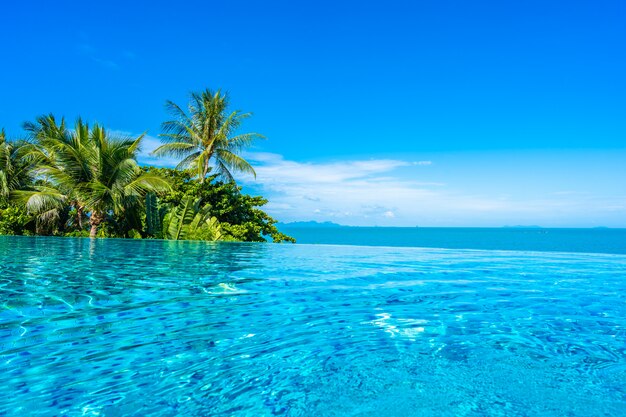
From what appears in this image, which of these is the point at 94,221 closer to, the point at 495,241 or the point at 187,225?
the point at 187,225

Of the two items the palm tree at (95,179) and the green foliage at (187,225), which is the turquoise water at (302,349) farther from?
the green foliage at (187,225)

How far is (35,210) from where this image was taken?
1427 centimetres

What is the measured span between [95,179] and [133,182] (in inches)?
63.1

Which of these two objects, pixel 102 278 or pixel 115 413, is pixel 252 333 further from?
pixel 102 278

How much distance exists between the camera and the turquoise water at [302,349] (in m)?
2.02

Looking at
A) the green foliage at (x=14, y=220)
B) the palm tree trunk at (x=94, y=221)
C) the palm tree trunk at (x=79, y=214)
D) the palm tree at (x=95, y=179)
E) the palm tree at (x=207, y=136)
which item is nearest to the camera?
the palm tree at (x=95, y=179)

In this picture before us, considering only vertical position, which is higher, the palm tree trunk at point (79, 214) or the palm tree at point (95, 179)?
the palm tree at point (95, 179)

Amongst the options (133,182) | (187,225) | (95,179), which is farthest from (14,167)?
(187,225)

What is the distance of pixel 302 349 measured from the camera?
113 inches

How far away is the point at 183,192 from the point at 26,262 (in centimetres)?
1046

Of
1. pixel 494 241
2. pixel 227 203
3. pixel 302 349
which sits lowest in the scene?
pixel 494 241

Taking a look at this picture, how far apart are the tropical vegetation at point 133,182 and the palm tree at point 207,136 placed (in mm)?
50

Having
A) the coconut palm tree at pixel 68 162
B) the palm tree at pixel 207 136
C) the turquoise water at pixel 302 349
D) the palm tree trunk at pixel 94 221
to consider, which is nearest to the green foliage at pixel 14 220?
the coconut palm tree at pixel 68 162

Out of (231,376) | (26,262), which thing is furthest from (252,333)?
(26,262)
